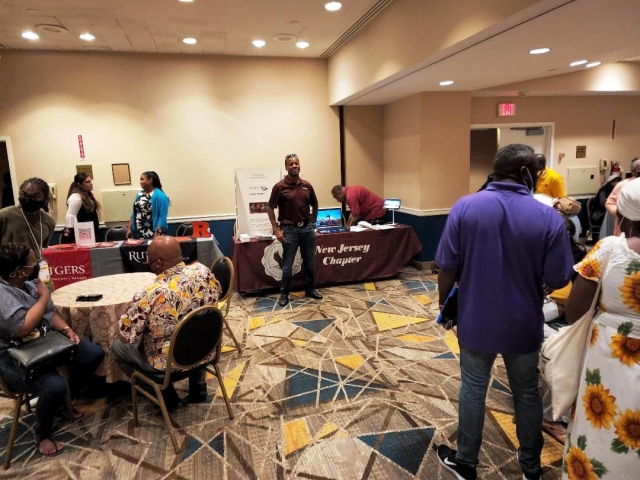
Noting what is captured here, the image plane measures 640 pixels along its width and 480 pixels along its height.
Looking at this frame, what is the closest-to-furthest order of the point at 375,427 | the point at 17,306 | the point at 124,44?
the point at 17,306 < the point at 375,427 < the point at 124,44

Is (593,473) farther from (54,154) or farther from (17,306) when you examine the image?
(54,154)

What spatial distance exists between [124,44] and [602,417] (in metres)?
6.11

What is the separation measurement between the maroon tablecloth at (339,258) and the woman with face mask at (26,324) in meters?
2.61

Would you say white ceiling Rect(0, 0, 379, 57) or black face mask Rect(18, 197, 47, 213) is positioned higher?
white ceiling Rect(0, 0, 379, 57)

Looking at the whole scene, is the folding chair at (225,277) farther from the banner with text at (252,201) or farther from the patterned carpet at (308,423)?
the banner with text at (252,201)

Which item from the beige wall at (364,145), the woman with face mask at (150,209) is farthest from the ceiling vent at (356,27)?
the woman with face mask at (150,209)

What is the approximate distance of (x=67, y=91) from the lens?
5.58 m

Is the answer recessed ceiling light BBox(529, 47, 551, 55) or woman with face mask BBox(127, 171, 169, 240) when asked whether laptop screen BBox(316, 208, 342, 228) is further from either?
recessed ceiling light BBox(529, 47, 551, 55)

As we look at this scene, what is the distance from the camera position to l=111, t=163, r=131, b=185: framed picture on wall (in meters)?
5.86

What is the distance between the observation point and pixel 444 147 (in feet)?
18.6

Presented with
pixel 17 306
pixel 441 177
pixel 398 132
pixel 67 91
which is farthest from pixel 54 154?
pixel 441 177

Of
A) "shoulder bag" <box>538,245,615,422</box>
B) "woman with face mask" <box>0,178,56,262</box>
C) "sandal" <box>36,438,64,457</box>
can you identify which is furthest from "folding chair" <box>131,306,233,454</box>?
"woman with face mask" <box>0,178,56,262</box>

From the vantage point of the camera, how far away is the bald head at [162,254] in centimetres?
223

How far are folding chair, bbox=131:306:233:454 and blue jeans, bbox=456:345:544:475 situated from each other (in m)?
1.32
